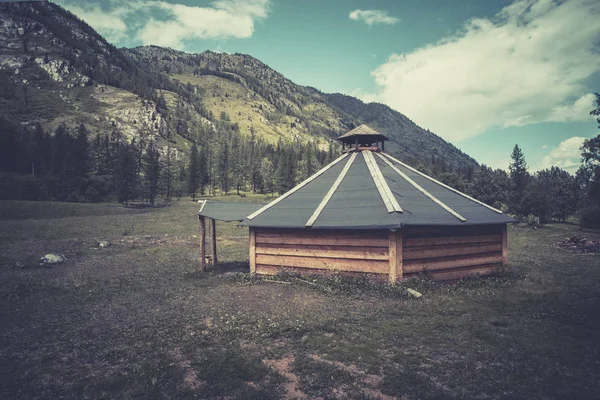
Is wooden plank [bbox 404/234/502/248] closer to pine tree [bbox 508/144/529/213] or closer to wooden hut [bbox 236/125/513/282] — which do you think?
wooden hut [bbox 236/125/513/282]

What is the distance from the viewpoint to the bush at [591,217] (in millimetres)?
41472

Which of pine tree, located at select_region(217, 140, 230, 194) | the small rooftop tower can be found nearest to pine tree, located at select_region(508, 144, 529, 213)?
the small rooftop tower

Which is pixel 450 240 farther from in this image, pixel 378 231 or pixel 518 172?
pixel 518 172

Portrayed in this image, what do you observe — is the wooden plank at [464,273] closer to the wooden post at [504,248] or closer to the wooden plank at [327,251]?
the wooden post at [504,248]

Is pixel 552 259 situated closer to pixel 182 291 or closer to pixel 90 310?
pixel 182 291

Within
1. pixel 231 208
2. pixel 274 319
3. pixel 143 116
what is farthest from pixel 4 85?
pixel 274 319

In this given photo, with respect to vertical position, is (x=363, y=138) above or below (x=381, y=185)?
above

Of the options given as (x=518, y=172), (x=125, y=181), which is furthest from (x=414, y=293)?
(x=518, y=172)

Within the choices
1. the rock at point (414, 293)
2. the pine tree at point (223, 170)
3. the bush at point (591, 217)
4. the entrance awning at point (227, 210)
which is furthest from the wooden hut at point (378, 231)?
the pine tree at point (223, 170)

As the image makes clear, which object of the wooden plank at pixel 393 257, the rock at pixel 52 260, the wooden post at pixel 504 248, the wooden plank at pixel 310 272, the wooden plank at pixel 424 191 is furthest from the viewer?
the rock at pixel 52 260

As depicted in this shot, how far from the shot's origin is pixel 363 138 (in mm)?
19766

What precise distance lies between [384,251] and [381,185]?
3940mm

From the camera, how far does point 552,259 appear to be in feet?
65.2

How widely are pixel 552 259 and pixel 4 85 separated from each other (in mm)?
203031
